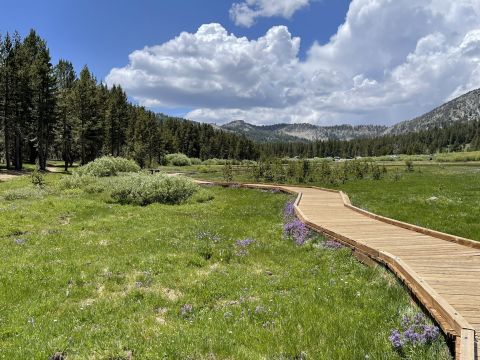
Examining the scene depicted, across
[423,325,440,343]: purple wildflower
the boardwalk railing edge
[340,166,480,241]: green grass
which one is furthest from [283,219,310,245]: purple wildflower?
[423,325,440,343]: purple wildflower

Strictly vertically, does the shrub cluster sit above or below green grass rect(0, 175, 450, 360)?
above

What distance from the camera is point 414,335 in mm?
6293

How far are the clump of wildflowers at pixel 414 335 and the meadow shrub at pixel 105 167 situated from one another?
4123 cm

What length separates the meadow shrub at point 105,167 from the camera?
1724 inches

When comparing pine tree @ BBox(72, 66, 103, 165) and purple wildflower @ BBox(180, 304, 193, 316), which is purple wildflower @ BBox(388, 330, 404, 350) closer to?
purple wildflower @ BBox(180, 304, 193, 316)

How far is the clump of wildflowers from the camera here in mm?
6211

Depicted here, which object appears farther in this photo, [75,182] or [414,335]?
[75,182]

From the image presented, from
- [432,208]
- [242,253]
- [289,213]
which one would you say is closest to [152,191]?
[289,213]

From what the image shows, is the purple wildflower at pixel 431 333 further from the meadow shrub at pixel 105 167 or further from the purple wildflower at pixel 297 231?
the meadow shrub at pixel 105 167

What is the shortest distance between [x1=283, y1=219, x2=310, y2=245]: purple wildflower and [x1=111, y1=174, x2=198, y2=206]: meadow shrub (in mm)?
13478

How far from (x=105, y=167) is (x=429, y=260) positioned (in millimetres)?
40304

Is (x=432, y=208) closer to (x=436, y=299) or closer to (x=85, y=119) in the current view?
(x=436, y=299)

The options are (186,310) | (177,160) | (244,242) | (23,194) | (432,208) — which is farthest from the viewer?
(177,160)

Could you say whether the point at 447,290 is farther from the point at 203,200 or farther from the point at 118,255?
the point at 203,200
